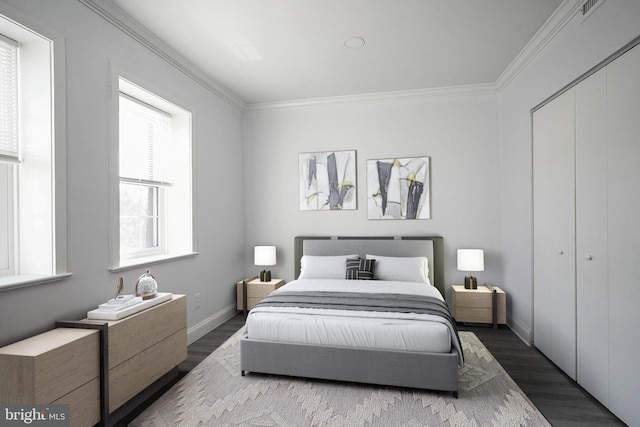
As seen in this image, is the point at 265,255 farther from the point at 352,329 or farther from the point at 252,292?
the point at 352,329

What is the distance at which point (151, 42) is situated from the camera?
2971 mm

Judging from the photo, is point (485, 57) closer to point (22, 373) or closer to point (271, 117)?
point (271, 117)

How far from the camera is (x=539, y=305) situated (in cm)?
318

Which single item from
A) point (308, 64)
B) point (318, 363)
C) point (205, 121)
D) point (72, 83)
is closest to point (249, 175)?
A: point (205, 121)

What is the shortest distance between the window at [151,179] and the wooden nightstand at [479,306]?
3.12 m

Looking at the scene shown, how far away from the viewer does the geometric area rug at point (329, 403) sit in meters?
2.15

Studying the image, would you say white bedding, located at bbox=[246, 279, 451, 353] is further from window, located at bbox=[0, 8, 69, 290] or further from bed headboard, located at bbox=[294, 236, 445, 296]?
bed headboard, located at bbox=[294, 236, 445, 296]

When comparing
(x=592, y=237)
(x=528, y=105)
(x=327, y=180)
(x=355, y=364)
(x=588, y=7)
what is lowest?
(x=355, y=364)

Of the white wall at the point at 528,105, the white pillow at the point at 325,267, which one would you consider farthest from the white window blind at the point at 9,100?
the white wall at the point at 528,105

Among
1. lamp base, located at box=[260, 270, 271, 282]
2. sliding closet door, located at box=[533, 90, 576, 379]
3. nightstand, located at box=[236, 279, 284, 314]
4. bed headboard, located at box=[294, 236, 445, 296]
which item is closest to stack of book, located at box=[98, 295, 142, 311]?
nightstand, located at box=[236, 279, 284, 314]

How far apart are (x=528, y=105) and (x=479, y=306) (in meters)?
2.24

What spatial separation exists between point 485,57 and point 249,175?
327 cm

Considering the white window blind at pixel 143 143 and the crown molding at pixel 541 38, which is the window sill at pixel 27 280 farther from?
the crown molding at pixel 541 38

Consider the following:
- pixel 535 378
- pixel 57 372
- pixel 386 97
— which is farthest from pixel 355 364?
pixel 386 97
